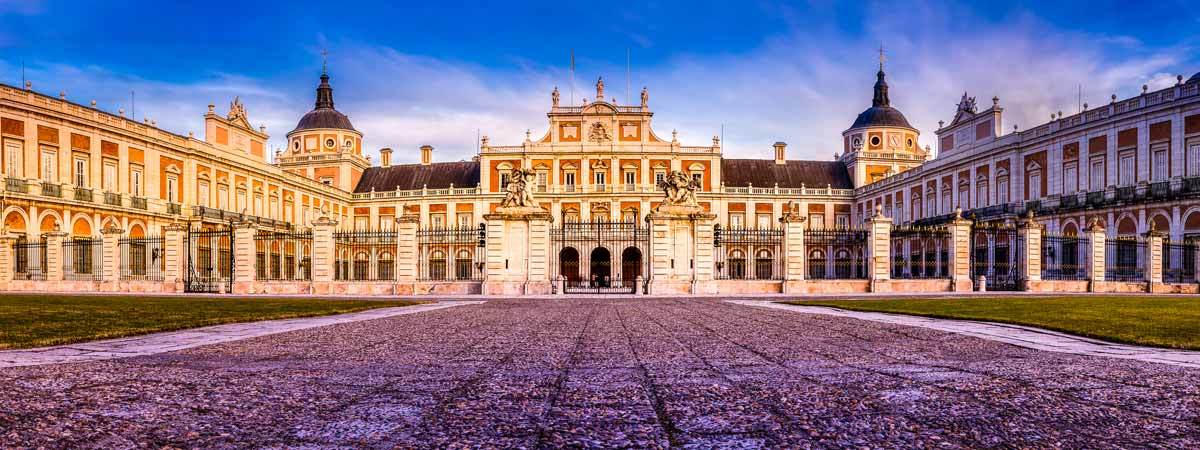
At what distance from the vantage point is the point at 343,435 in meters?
4.20

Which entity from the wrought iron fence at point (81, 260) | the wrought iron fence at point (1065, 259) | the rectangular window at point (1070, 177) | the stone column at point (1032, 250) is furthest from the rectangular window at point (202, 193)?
the rectangular window at point (1070, 177)

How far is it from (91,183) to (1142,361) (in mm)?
45186

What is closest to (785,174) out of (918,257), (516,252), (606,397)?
(918,257)

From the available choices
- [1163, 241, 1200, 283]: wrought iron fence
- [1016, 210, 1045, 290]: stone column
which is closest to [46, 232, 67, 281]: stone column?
[1016, 210, 1045, 290]: stone column

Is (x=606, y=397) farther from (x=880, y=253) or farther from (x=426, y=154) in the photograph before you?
(x=426, y=154)

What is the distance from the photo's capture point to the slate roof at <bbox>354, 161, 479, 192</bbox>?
69062 millimetres

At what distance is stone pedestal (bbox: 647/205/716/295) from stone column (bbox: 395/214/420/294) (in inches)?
308

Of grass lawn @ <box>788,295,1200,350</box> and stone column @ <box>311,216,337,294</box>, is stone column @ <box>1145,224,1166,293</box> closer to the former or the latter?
grass lawn @ <box>788,295,1200,350</box>

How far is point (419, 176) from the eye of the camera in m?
70.9

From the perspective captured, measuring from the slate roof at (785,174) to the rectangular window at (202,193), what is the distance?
39108 millimetres

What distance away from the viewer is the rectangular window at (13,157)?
120 ft

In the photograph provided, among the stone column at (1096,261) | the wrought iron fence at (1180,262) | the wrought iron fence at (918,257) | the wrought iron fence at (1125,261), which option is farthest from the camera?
the wrought iron fence at (918,257)

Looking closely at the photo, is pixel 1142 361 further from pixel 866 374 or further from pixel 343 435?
pixel 343 435

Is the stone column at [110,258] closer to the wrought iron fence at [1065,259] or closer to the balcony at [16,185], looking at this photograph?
the balcony at [16,185]
